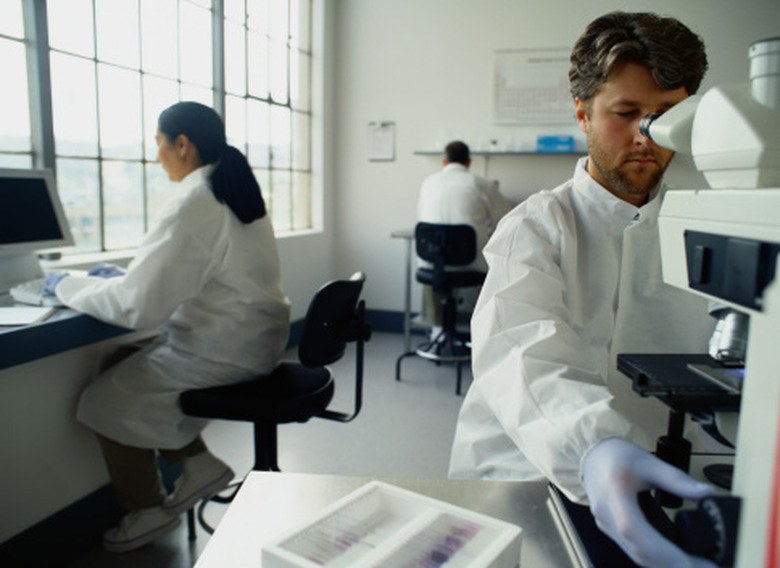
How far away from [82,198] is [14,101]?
17.4 inches

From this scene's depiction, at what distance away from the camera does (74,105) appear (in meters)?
2.28

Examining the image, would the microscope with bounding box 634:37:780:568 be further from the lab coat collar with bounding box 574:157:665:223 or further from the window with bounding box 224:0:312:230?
the window with bounding box 224:0:312:230

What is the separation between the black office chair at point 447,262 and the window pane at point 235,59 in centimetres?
130

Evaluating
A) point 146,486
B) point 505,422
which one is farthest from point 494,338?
point 146,486

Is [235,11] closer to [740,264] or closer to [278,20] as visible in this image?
[278,20]

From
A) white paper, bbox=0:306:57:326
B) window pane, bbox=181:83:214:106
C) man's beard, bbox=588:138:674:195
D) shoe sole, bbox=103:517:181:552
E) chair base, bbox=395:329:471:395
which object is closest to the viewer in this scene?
man's beard, bbox=588:138:674:195

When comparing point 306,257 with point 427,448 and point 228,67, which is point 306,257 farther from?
point 427,448

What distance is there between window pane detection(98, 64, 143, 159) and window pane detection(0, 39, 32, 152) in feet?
1.16

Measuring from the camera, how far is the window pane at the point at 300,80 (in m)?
4.11

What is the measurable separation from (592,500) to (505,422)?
0.22m

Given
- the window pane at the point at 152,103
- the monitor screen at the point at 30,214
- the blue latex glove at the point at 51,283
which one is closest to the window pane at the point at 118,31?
the window pane at the point at 152,103

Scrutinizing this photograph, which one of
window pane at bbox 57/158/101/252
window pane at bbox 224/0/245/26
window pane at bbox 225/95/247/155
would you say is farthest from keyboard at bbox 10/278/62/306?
window pane at bbox 224/0/245/26

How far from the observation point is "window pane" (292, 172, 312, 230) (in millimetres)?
4230

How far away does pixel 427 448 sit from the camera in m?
2.56
